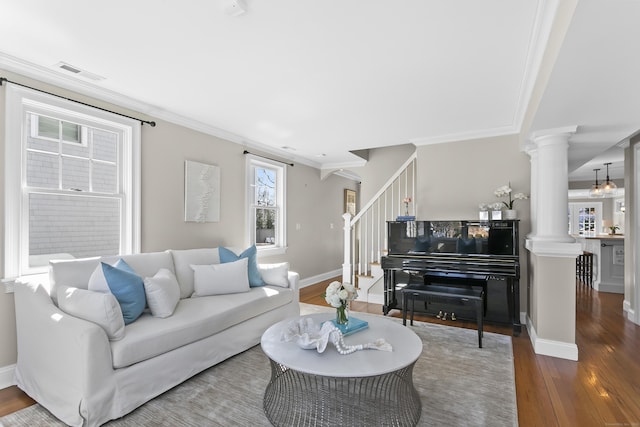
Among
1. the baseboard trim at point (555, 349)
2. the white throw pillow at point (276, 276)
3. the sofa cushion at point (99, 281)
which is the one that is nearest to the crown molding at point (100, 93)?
the sofa cushion at point (99, 281)

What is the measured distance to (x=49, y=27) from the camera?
2.03 m

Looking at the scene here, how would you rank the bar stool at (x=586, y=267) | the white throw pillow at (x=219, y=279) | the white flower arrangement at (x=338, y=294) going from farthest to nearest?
1. the bar stool at (x=586, y=267)
2. the white throw pillow at (x=219, y=279)
3. the white flower arrangement at (x=338, y=294)

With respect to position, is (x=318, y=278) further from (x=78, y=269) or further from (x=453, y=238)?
(x=78, y=269)

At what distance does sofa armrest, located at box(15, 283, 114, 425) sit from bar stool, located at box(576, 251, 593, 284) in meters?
7.53

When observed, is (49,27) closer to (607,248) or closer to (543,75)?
(543,75)

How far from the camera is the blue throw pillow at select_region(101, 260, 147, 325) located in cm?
231

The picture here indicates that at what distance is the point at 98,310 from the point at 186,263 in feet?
4.20

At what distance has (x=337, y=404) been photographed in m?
2.12

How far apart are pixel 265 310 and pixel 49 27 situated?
2734mm

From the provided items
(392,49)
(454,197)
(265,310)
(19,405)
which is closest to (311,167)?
(454,197)

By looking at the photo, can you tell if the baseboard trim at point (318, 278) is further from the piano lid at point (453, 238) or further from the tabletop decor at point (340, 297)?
the tabletop decor at point (340, 297)

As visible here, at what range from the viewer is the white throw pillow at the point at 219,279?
315 centimetres

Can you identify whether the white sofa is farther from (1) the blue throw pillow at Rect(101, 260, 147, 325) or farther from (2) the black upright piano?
(2) the black upright piano

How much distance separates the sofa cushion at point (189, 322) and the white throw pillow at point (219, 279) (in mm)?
84
